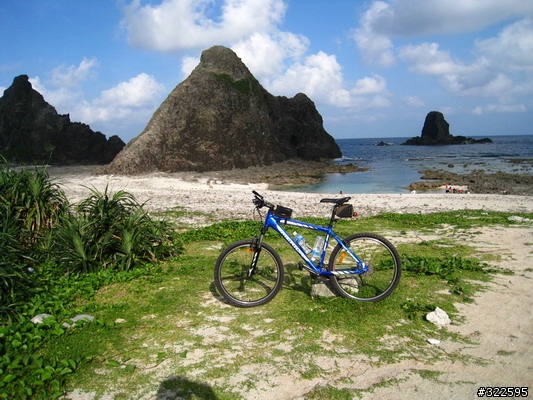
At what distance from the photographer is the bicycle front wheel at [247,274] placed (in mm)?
5867

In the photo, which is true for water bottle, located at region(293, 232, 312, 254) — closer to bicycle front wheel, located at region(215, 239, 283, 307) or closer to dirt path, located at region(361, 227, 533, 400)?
bicycle front wheel, located at region(215, 239, 283, 307)

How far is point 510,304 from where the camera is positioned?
233 inches

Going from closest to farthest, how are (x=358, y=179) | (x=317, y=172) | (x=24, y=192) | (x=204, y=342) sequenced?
(x=204, y=342)
(x=24, y=192)
(x=358, y=179)
(x=317, y=172)

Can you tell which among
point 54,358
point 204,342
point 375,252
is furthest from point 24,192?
point 375,252

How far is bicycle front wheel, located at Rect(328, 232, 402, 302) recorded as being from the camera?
5984 mm

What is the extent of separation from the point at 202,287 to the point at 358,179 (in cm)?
3534

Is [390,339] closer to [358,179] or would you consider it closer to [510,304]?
[510,304]

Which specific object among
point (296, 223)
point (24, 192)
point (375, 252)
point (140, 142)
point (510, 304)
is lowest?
point (510, 304)

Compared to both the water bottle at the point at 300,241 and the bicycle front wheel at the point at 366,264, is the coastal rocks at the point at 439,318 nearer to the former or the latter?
the bicycle front wheel at the point at 366,264

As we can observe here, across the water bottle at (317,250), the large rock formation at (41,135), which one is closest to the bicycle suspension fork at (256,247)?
the water bottle at (317,250)

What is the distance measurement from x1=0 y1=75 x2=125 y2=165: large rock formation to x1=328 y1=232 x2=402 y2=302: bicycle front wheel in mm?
60023

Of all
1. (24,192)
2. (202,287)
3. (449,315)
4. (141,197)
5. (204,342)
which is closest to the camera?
(204,342)

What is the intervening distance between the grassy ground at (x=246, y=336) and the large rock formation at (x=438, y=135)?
448 ft

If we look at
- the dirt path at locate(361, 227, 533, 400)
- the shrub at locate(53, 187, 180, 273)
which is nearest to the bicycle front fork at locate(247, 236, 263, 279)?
the dirt path at locate(361, 227, 533, 400)
